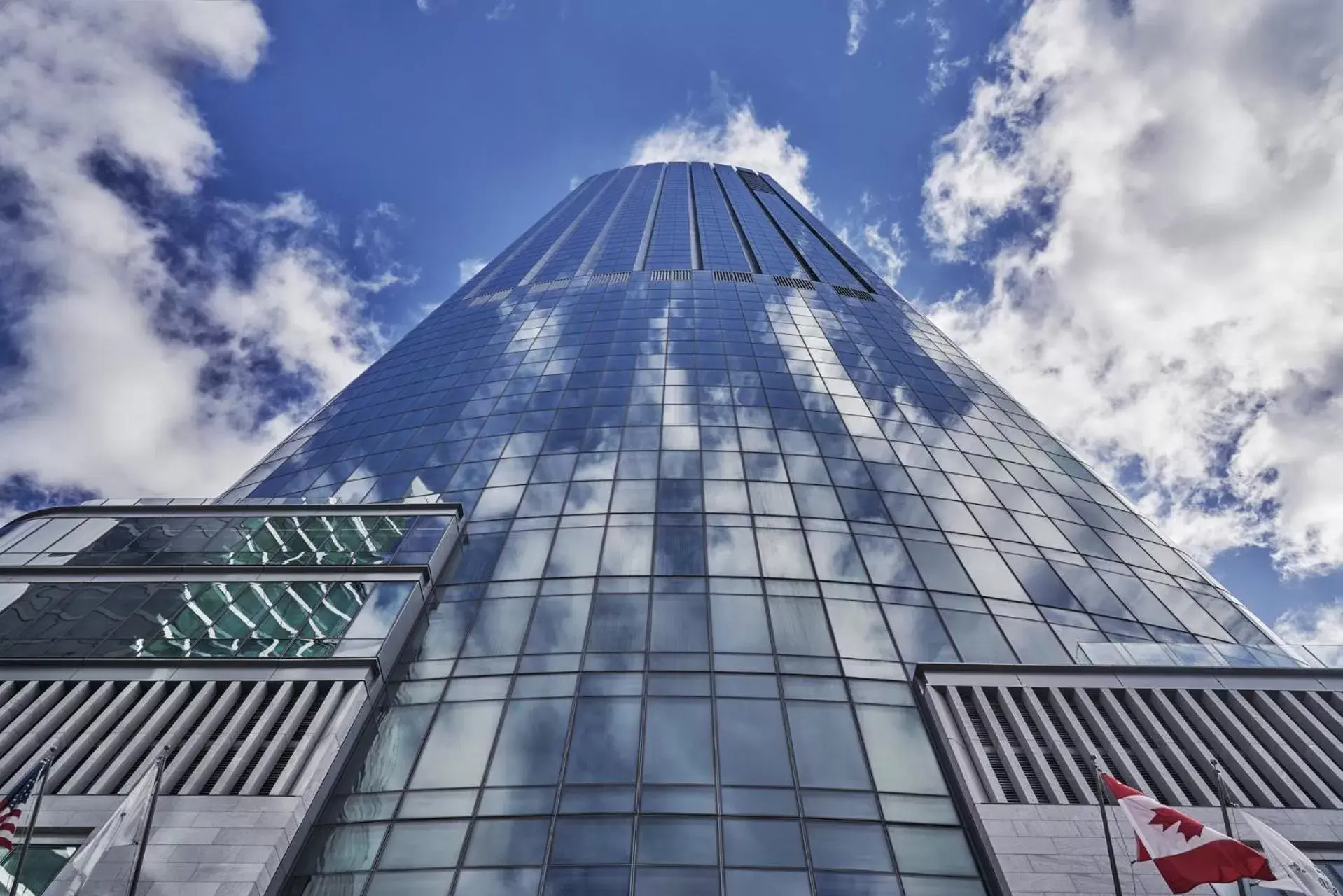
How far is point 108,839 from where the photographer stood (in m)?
14.0

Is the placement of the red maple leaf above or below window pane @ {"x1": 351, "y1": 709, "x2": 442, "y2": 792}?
below

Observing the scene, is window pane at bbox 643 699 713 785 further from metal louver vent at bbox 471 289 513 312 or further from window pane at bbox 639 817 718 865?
metal louver vent at bbox 471 289 513 312

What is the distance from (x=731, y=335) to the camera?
4603 cm

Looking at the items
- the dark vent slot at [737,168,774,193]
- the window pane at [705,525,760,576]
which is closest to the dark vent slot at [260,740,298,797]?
the window pane at [705,525,760,576]

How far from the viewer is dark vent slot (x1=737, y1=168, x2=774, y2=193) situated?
117 meters

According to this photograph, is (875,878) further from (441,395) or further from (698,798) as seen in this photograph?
(441,395)

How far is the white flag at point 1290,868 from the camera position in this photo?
12570mm

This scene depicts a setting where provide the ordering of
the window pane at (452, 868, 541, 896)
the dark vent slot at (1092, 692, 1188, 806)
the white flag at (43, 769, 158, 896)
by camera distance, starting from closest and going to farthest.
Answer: the white flag at (43, 769, 158, 896) → the window pane at (452, 868, 541, 896) → the dark vent slot at (1092, 692, 1188, 806)

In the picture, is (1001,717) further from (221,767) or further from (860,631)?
(221,767)

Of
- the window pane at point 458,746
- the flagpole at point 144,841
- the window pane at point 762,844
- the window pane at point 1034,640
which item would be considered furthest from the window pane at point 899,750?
the flagpole at point 144,841

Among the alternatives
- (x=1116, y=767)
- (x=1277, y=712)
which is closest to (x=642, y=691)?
(x=1116, y=767)

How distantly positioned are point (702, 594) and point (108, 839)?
1570 centimetres

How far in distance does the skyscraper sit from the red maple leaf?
2.67 m

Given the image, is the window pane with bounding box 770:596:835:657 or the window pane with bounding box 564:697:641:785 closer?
the window pane with bounding box 564:697:641:785
